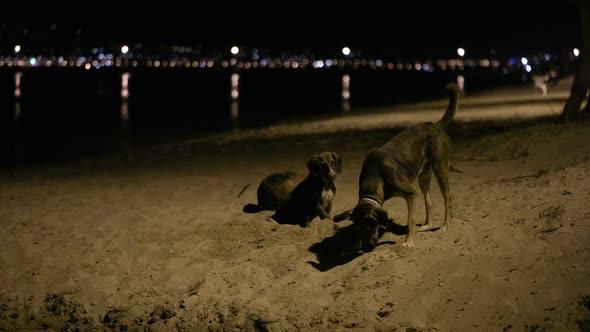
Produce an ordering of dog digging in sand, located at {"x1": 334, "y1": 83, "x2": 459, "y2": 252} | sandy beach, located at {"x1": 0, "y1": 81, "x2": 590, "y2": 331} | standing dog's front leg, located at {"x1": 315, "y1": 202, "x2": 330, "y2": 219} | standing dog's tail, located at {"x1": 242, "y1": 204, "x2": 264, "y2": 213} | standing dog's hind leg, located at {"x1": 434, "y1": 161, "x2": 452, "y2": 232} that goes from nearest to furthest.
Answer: sandy beach, located at {"x1": 0, "y1": 81, "x2": 590, "y2": 331}, dog digging in sand, located at {"x1": 334, "y1": 83, "x2": 459, "y2": 252}, standing dog's hind leg, located at {"x1": 434, "y1": 161, "x2": 452, "y2": 232}, standing dog's front leg, located at {"x1": 315, "y1": 202, "x2": 330, "y2": 219}, standing dog's tail, located at {"x1": 242, "y1": 204, "x2": 264, "y2": 213}

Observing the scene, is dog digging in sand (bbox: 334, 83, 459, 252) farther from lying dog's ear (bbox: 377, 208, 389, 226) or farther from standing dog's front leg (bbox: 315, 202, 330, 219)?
standing dog's front leg (bbox: 315, 202, 330, 219)

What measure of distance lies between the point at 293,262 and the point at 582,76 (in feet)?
33.9

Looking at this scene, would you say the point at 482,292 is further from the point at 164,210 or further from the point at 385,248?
the point at 164,210

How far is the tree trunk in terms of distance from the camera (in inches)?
589

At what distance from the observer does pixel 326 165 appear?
8.30m

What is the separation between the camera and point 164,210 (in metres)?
9.62

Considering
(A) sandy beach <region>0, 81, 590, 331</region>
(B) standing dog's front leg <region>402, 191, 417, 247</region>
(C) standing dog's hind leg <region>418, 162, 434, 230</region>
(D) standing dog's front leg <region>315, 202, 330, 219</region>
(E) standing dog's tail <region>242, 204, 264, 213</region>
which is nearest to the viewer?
(A) sandy beach <region>0, 81, 590, 331</region>

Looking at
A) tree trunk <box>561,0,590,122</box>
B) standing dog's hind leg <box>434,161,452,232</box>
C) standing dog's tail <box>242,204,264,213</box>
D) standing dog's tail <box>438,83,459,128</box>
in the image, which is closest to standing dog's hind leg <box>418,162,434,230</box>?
standing dog's hind leg <box>434,161,452,232</box>

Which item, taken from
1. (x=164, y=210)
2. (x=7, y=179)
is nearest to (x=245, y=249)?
(x=164, y=210)

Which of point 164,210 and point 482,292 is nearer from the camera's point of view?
point 482,292

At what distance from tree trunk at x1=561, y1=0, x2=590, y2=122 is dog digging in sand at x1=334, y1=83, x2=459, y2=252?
7.97 metres

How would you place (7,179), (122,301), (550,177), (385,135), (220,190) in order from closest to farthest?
(122,301) < (550,177) < (220,190) < (7,179) < (385,135)

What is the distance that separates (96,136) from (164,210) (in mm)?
21131

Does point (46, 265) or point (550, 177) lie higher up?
point (550, 177)
